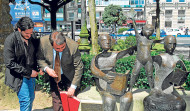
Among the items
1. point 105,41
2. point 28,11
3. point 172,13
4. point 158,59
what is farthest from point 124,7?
point 105,41

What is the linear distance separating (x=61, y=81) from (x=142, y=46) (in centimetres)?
148

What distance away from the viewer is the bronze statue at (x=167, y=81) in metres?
3.27

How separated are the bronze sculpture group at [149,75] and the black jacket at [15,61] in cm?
109

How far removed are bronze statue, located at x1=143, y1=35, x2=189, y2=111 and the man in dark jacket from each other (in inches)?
78.9

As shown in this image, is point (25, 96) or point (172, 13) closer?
point (25, 96)

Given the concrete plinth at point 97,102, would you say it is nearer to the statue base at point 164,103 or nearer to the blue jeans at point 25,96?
the statue base at point 164,103

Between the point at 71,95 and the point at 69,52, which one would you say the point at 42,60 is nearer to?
the point at 69,52

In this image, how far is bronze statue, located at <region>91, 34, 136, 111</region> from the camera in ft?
10.4

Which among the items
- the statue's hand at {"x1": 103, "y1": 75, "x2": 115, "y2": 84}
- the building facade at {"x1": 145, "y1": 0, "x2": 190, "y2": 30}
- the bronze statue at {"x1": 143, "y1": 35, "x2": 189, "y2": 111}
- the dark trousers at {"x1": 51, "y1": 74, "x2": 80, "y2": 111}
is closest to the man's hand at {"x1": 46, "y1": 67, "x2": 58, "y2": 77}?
the dark trousers at {"x1": 51, "y1": 74, "x2": 80, "y2": 111}

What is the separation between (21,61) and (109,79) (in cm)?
145

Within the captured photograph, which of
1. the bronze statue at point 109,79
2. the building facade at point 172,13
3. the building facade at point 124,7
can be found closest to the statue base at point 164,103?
the bronze statue at point 109,79

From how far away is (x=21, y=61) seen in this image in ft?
10.7

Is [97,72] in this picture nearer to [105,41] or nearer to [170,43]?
[105,41]

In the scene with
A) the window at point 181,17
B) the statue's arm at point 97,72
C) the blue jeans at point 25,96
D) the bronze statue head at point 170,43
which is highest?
the window at point 181,17
